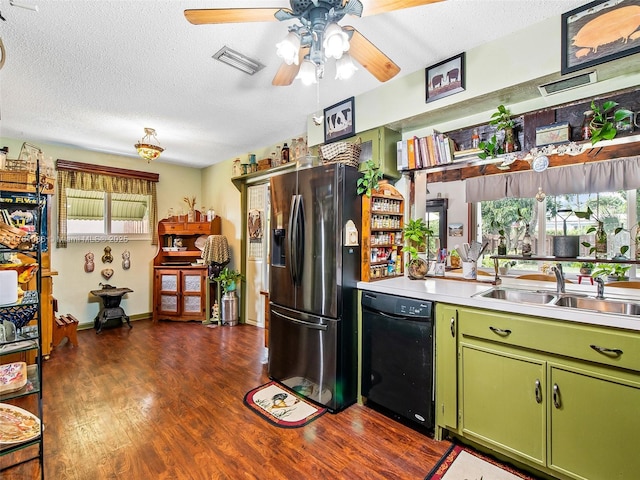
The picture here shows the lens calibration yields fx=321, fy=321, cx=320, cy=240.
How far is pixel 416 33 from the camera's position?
2018 millimetres

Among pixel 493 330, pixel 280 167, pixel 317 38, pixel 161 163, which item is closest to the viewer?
pixel 317 38

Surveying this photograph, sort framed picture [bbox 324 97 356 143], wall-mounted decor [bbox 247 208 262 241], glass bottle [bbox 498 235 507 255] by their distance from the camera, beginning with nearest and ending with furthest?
glass bottle [bbox 498 235 507 255] → framed picture [bbox 324 97 356 143] → wall-mounted decor [bbox 247 208 262 241]

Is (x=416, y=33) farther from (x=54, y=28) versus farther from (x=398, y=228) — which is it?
(x=54, y=28)

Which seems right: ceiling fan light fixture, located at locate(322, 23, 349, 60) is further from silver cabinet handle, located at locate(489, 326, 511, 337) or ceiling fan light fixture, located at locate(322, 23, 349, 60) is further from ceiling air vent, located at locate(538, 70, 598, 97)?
silver cabinet handle, located at locate(489, 326, 511, 337)

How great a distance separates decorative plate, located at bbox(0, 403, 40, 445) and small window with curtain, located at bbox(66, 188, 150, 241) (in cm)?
357

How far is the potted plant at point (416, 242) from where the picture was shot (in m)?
2.64

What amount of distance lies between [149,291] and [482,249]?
16.1ft

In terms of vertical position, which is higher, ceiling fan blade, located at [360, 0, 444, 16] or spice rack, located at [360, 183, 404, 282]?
ceiling fan blade, located at [360, 0, 444, 16]

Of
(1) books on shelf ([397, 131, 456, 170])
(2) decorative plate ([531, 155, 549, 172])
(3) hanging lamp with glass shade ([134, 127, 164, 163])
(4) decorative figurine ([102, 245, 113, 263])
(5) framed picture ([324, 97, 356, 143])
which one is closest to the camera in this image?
(2) decorative plate ([531, 155, 549, 172])

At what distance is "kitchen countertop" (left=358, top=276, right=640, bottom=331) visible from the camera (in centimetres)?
147

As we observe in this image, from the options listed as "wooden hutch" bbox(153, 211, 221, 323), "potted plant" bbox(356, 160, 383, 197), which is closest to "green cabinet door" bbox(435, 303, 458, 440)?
"potted plant" bbox(356, 160, 383, 197)

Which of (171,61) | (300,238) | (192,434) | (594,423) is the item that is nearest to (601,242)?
(594,423)

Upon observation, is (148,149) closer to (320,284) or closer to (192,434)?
(320,284)

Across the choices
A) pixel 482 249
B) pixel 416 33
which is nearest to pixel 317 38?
pixel 416 33
